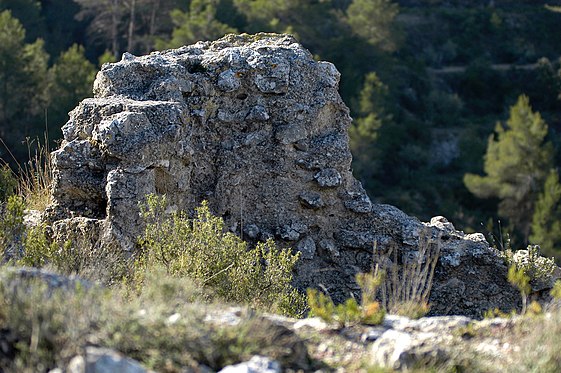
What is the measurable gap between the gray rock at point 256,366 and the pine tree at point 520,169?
93.8 feet

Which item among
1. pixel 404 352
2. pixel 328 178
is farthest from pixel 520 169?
pixel 404 352

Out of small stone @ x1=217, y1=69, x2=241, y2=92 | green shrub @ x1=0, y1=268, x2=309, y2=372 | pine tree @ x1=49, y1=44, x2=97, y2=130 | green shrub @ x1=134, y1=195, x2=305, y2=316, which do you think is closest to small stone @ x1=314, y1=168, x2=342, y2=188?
small stone @ x1=217, y1=69, x2=241, y2=92

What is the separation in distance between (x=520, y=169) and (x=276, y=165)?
85.7 feet

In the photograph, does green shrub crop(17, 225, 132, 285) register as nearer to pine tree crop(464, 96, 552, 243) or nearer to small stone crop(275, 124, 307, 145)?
small stone crop(275, 124, 307, 145)

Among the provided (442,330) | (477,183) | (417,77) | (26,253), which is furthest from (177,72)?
(417,77)

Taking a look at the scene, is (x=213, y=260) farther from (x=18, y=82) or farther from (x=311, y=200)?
(x=18, y=82)

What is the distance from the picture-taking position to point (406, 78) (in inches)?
1650

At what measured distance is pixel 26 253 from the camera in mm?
6305

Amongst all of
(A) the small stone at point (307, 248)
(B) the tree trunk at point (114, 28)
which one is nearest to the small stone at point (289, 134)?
(A) the small stone at point (307, 248)

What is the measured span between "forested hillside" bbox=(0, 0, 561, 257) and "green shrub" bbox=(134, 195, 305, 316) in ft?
58.5

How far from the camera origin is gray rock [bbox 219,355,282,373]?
3.91 m

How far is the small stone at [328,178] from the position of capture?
765cm

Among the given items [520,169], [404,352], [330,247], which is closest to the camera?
[404,352]

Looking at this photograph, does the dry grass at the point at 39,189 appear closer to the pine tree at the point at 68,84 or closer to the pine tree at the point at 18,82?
the pine tree at the point at 68,84
